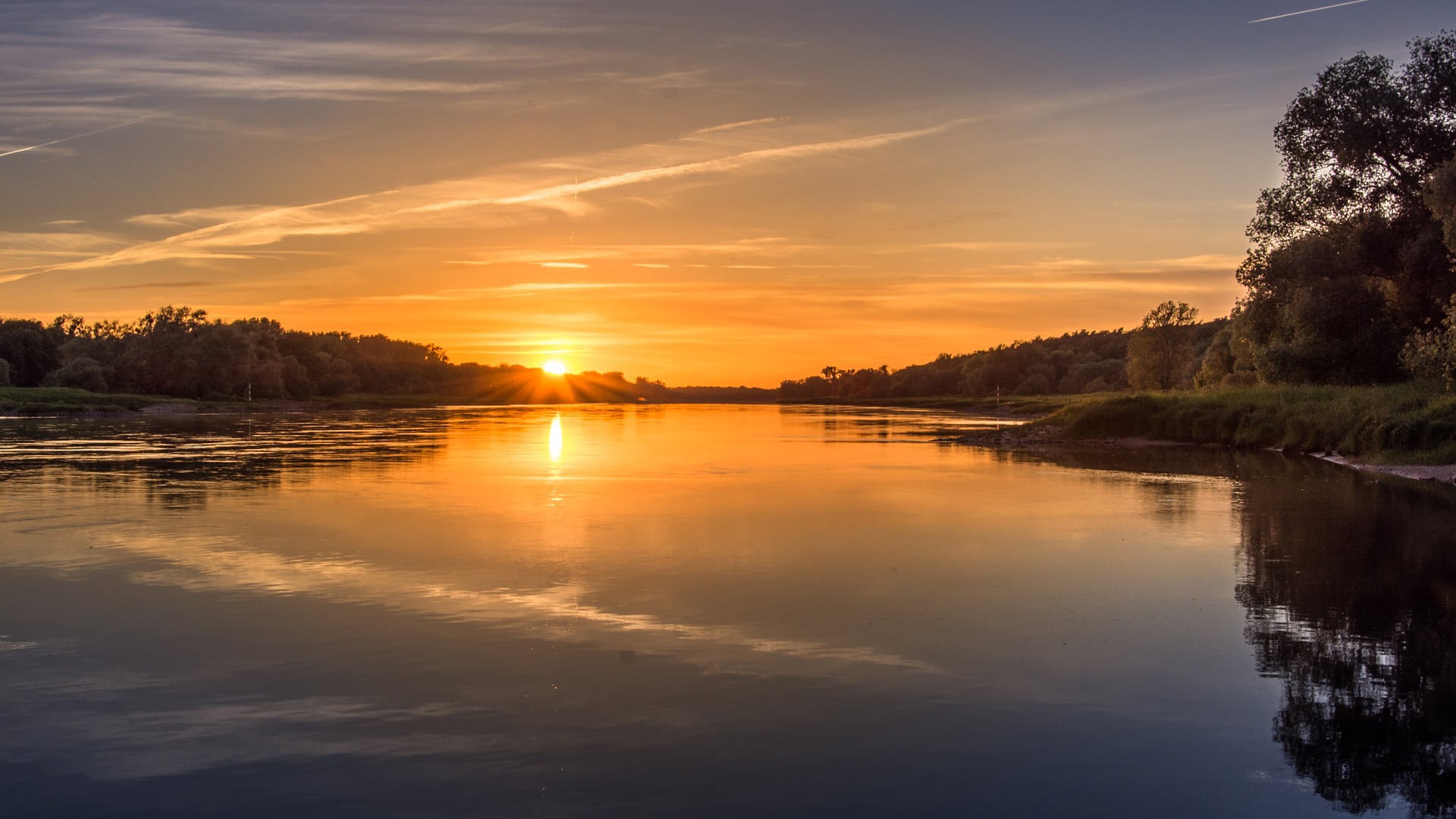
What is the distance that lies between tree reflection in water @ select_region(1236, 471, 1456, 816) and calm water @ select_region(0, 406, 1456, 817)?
0.14ft

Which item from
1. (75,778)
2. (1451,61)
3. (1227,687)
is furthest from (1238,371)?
(75,778)

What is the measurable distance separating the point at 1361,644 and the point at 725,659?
247 inches

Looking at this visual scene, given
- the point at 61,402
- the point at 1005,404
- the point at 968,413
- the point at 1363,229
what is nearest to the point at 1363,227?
the point at 1363,229

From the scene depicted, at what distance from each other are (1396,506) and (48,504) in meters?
27.0

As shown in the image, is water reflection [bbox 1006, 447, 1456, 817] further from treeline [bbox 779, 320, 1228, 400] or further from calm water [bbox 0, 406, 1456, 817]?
treeline [bbox 779, 320, 1228, 400]

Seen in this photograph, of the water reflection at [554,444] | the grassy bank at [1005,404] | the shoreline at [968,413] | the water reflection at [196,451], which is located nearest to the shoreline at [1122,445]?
the shoreline at [968,413]

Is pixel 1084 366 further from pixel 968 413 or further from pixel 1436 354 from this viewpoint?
pixel 1436 354

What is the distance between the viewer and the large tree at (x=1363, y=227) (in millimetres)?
43812

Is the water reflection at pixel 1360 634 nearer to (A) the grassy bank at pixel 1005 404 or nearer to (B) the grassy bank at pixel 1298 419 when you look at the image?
(B) the grassy bank at pixel 1298 419

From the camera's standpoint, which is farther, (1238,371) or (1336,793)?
(1238,371)

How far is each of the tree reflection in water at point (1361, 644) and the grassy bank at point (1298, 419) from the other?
481 inches

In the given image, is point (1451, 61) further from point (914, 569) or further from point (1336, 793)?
point (1336, 793)

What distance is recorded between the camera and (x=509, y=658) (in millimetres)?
10031

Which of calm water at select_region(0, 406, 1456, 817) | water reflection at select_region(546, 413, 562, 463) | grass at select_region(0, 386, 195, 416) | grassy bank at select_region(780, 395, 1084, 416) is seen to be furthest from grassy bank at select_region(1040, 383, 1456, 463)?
grass at select_region(0, 386, 195, 416)
